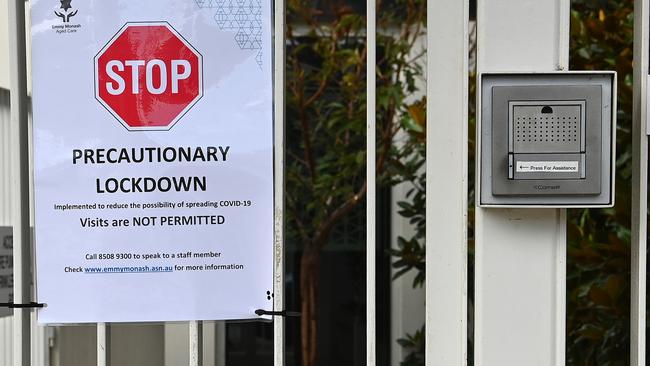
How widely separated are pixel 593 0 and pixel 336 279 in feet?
8.21

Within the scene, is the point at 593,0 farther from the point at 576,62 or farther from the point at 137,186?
the point at 137,186

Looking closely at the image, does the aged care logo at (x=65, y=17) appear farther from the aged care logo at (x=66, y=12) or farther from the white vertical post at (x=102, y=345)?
the white vertical post at (x=102, y=345)

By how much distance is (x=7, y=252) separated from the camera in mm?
2059

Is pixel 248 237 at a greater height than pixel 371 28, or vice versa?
pixel 371 28

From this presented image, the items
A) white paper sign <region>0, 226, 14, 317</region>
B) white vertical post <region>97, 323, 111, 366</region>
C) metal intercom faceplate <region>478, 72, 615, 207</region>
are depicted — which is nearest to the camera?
metal intercom faceplate <region>478, 72, 615, 207</region>

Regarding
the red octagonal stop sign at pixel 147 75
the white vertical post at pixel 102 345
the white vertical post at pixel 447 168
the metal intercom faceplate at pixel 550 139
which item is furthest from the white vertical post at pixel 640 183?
the white vertical post at pixel 102 345

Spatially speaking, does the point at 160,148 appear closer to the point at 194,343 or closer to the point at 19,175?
the point at 19,175

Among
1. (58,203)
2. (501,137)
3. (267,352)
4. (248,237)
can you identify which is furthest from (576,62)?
(267,352)

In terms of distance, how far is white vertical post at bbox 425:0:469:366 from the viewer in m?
1.67

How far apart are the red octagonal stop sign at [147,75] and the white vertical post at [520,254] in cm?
64

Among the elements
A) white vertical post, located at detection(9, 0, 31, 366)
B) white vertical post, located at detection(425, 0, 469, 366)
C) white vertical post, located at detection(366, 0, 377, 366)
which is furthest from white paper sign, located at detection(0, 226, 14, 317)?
white vertical post, located at detection(425, 0, 469, 366)

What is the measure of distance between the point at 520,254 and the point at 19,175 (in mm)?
1115

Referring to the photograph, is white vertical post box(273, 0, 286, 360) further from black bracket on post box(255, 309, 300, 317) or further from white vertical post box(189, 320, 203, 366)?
white vertical post box(189, 320, 203, 366)

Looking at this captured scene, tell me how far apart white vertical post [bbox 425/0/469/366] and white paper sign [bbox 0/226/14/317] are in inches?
41.9
